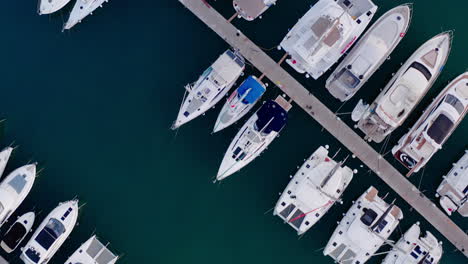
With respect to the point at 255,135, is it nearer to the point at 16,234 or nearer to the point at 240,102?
the point at 240,102

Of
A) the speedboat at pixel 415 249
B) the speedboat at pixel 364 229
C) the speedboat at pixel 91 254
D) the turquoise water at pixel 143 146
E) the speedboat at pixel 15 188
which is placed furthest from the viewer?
the turquoise water at pixel 143 146

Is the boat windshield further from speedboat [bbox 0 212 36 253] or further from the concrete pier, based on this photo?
speedboat [bbox 0 212 36 253]

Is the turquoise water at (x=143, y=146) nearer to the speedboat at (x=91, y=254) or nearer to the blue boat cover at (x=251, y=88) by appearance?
the speedboat at (x=91, y=254)

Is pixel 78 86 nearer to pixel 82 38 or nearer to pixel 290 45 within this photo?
pixel 82 38

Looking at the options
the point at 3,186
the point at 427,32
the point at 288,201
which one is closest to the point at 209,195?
the point at 288,201

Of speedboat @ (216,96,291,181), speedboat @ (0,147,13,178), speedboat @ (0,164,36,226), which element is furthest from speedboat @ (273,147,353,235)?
speedboat @ (0,147,13,178)

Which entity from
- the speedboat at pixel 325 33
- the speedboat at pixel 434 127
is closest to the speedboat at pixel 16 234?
the speedboat at pixel 325 33

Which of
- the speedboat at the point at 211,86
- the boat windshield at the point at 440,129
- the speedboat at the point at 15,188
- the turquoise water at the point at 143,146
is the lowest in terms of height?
the speedboat at the point at 15,188
